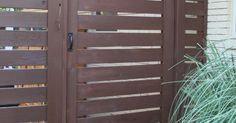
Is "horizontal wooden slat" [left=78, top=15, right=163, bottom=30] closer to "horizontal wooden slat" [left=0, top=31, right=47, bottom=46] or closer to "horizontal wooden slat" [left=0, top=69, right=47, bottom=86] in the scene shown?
"horizontal wooden slat" [left=0, top=31, right=47, bottom=46]

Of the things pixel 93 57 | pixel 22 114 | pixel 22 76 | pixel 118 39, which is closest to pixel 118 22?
pixel 118 39

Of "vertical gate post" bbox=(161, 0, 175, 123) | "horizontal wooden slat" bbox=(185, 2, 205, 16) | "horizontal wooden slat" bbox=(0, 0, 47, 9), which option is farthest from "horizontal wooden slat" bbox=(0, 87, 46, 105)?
"horizontal wooden slat" bbox=(185, 2, 205, 16)

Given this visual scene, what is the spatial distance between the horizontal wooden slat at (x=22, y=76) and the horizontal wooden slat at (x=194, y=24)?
1566 mm

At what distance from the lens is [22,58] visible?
291cm

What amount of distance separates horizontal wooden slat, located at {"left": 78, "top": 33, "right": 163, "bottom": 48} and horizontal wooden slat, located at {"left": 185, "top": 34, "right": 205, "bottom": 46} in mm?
335

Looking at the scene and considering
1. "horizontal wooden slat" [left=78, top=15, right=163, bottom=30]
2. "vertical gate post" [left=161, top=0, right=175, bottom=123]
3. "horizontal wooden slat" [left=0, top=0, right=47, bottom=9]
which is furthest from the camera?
"vertical gate post" [left=161, top=0, right=175, bottom=123]

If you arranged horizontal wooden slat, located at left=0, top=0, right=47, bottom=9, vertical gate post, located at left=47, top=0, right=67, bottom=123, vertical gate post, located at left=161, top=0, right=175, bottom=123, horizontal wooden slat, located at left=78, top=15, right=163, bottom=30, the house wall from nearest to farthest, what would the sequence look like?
horizontal wooden slat, located at left=0, top=0, right=47, bottom=9
vertical gate post, located at left=47, top=0, right=67, bottom=123
horizontal wooden slat, located at left=78, top=15, right=163, bottom=30
vertical gate post, located at left=161, top=0, right=175, bottom=123
the house wall

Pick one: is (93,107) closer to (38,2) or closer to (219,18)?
(38,2)

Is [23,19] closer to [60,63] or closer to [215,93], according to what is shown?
[60,63]

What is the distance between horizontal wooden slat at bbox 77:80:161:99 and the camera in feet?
10.5

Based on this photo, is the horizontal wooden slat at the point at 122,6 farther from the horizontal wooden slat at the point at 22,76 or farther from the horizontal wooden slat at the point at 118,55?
the horizontal wooden slat at the point at 22,76

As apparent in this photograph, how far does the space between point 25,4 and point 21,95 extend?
0.67 meters

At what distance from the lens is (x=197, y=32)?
158 inches

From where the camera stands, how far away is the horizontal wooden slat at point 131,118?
3.26 m
